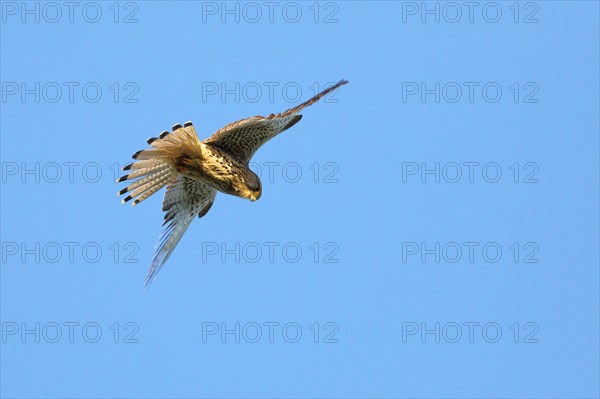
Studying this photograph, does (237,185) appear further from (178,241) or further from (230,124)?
(178,241)

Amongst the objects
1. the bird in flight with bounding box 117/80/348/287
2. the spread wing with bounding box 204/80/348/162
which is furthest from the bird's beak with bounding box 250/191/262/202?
the spread wing with bounding box 204/80/348/162

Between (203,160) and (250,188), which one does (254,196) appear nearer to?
(250,188)

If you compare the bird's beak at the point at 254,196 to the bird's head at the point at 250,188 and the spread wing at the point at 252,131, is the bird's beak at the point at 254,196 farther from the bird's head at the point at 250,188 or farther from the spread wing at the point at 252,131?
the spread wing at the point at 252,131

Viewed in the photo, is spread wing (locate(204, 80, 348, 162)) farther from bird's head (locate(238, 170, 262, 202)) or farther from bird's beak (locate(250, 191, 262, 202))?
bird's beak (locate(250, 191, 262, 202))

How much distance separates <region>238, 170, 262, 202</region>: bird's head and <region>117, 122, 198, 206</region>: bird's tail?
0.76 meters

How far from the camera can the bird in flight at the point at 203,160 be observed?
45.2ft

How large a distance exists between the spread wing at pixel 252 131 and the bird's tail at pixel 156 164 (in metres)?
0.49

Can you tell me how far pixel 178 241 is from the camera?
49.7ft

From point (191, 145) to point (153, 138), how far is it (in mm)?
487

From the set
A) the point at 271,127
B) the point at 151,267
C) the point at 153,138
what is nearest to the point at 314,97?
the point at 271,127

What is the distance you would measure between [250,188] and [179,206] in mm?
1696

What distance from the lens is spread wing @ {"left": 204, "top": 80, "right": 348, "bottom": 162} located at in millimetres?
13844

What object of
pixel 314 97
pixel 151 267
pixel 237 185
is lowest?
pixel 151 267

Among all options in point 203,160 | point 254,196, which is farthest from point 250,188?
point 203,160
